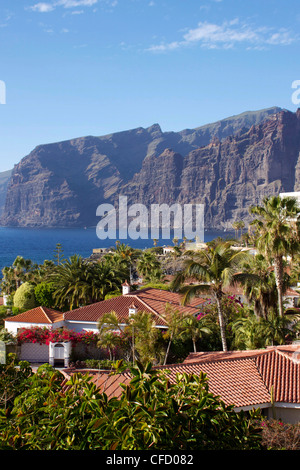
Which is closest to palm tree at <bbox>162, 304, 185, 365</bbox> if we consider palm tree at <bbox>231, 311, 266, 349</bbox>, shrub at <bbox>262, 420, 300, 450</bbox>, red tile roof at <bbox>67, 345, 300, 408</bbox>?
palm tree at <bbox>231, 311, 266, 349</bbox>

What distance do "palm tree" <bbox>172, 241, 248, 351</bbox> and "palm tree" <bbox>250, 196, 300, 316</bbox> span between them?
179 cm

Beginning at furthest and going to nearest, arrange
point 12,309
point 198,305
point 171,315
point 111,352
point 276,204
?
point 12,309 → point 198,305 → point 111,352 → point 171,315 → point 276,204

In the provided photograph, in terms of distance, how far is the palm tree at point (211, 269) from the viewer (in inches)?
793

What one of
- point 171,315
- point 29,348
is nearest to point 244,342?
point 171,315

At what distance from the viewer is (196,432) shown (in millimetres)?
5457

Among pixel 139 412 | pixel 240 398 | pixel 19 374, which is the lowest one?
pixel 240 398

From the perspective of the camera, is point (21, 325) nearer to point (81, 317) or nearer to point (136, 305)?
point (81, 317)

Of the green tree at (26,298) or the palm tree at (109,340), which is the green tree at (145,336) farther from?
the green tree at (26,298)

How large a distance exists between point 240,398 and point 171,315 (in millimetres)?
10026

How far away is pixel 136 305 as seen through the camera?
2850cm

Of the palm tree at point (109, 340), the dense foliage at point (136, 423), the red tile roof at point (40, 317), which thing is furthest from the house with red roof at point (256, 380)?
the red tile roof at point (40, 317)

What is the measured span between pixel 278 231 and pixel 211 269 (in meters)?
4.15

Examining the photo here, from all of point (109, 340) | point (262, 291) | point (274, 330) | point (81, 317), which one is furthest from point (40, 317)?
point (274, 330)
